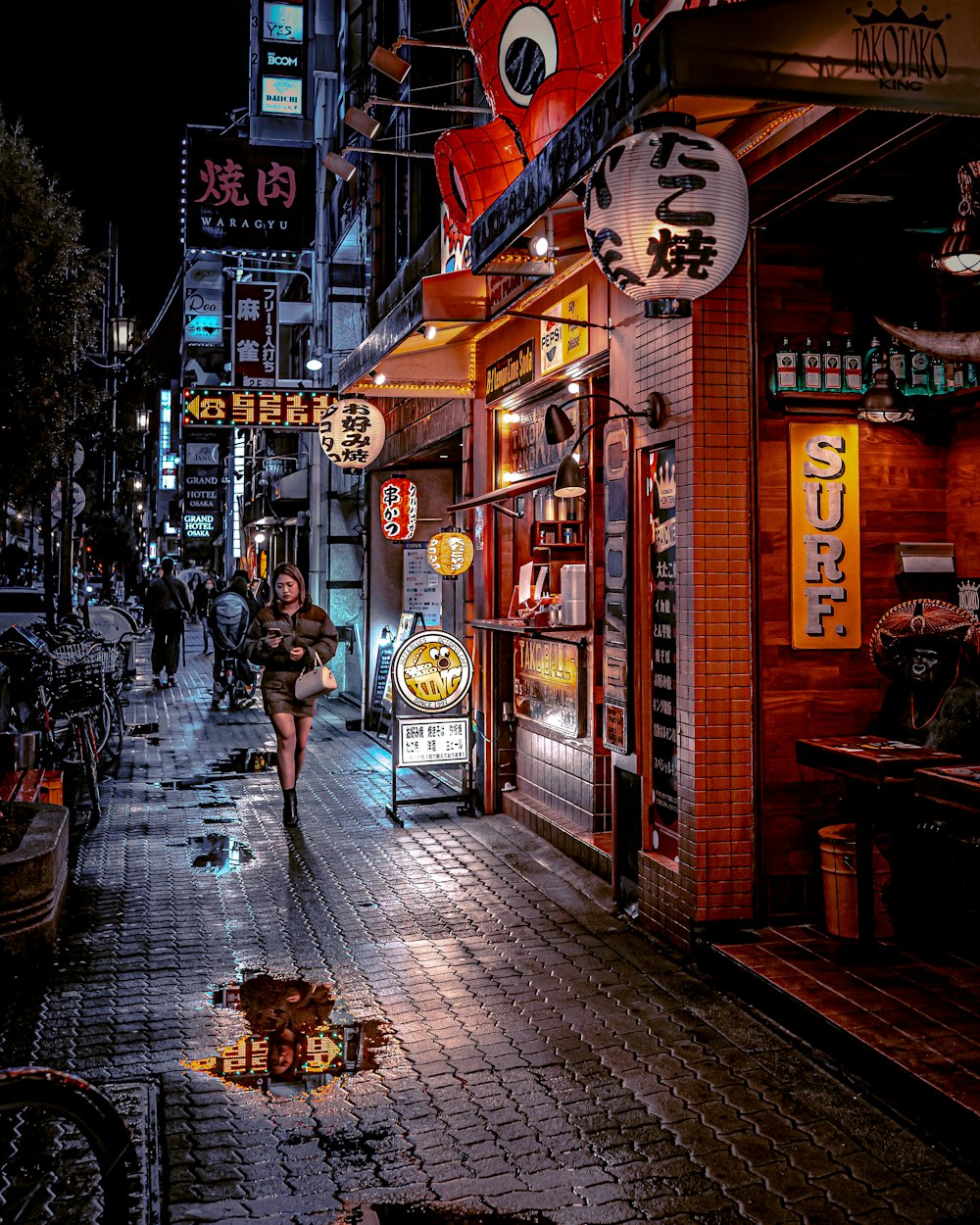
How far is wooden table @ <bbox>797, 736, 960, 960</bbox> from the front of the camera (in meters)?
5.65

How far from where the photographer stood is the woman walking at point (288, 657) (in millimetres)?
10547

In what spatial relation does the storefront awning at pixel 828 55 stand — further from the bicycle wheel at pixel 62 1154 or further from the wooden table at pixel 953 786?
the bicycle wheel at pixel 62 1154

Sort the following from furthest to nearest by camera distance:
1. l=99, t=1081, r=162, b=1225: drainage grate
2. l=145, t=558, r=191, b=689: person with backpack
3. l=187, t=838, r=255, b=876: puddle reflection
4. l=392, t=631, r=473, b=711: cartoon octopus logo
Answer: l=145, t=558, r=191, b=689: person with backpack < l=392, t=631, r=473, b=711: cartoon octopus logo < l=187, t=838, r=255, b=876: puddle reflection < l=99, t=1081, r=162, b=1225: drainage grate

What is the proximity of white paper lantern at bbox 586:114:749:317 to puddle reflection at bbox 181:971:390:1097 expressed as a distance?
4.35 meters

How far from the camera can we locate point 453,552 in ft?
40.0

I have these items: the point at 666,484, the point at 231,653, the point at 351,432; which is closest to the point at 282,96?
the point at 231,653

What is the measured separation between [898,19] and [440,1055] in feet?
17.6

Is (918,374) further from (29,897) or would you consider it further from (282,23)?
(282,23)

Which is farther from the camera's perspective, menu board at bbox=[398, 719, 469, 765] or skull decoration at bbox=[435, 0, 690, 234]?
menu board at bbox=[398, 719, 469, 765]

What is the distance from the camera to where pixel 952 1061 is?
4.82m

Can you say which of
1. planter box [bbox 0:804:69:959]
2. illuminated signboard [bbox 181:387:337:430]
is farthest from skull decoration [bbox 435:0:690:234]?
illuminated signboard [bbox 181:387:337:430]

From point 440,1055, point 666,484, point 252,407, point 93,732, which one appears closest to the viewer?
point 440,1055

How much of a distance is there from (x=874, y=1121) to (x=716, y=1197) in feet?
3.50

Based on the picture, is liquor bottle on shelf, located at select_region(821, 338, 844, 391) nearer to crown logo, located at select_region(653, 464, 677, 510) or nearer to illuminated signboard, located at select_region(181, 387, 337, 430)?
crown logo, located at select_region(653, 464, 677, 510)
